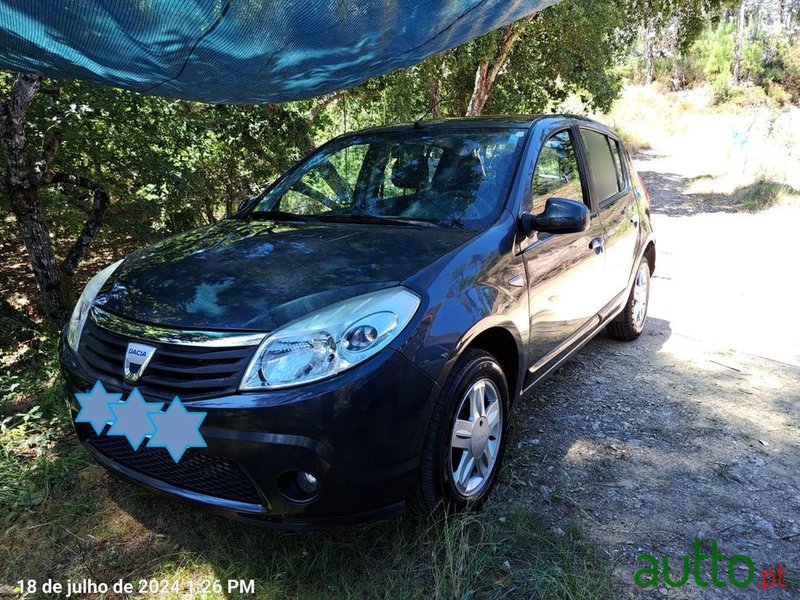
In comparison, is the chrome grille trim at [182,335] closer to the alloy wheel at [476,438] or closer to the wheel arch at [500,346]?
the wheel arch at [500,346]

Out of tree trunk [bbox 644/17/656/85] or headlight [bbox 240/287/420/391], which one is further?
tree trunk [bbox 644/17/656/85]

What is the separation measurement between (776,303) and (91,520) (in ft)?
19.9

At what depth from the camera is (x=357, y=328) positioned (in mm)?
1960

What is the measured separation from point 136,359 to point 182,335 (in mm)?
197

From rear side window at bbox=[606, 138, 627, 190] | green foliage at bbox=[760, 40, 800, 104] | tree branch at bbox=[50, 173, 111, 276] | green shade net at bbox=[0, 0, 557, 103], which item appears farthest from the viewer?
green foliage at bbox=[760, 40, 800, 104]

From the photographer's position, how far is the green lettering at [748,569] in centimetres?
215

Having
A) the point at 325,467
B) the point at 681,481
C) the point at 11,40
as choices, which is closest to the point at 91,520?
the point at 325,467

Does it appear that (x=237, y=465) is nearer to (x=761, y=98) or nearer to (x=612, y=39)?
(x=612, y=39)

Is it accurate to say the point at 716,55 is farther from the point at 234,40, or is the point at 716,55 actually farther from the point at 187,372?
the point at 187,372

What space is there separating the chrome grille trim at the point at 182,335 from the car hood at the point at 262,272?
28 mm

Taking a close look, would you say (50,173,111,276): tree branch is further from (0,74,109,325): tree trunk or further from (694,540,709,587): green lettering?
(694,540,709,587): green lettering

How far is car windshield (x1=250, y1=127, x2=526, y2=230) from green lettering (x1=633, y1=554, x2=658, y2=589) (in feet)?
4.99

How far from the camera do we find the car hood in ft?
6.70

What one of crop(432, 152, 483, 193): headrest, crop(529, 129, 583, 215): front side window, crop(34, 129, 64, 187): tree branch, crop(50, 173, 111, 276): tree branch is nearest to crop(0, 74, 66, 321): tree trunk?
crop(34, 129, 64, 187): tree branch
